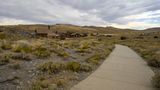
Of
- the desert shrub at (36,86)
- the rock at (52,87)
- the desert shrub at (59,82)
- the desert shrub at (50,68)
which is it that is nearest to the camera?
the desert shrub at (36,86)

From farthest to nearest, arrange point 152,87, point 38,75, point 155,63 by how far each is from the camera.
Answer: point 155,63, point 38,75, point 152,87

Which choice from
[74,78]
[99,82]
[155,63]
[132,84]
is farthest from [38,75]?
[155,63]

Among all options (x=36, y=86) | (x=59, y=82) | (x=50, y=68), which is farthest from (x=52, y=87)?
(x=50, y=68)

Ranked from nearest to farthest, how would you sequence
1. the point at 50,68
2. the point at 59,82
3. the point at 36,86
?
the point at 36,86 < the point at 59,82 < the point at 50,68

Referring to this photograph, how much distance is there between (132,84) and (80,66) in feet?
11.6

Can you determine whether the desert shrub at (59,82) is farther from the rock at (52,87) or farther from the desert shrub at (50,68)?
Answer: the desert shrub at (50,68)

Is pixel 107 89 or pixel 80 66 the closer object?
pixel 107 89

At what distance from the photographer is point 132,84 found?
836cm

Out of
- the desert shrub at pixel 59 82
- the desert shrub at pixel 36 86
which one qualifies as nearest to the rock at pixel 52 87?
the desert shrub at pixel 36 86

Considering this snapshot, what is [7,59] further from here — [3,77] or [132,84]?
[132,84]

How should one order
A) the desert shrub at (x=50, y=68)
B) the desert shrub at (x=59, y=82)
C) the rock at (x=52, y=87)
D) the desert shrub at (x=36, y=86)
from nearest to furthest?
the desert shrub at (x=36, y=86) → the rock at (x=52, y=87) → the desert shrub at (x=59, y=82) → the desert shrub at (x=50, y=68)

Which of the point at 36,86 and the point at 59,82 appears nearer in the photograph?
the point at 36,86

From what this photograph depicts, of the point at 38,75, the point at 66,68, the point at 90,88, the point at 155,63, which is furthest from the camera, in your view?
the point at 155,63

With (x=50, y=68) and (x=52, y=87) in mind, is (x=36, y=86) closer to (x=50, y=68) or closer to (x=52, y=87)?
(x=52, y=87)
